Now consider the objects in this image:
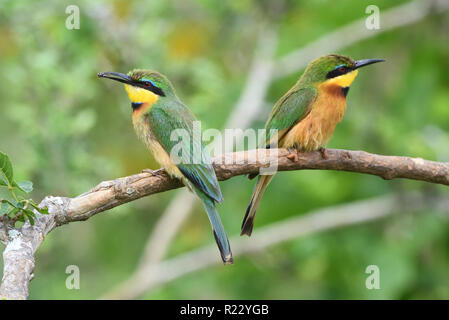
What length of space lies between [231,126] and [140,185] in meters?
2.45

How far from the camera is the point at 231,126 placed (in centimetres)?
494

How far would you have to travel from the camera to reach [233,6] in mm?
5480

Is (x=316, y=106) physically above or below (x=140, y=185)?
above

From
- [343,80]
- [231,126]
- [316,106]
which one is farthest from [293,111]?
[231,126]

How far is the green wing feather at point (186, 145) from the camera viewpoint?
8.75ft

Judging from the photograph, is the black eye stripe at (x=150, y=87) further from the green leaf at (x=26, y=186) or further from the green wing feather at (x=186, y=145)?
the green leaf at (x=26, y=186)

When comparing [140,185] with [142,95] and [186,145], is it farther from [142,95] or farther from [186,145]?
[142,95]

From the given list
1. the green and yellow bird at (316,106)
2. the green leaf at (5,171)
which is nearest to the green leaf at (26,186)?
the green leaf at (5,171)

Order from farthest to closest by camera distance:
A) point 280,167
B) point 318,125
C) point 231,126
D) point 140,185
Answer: point 231,126 < point 318,125 < point 280,167 < point 140,185

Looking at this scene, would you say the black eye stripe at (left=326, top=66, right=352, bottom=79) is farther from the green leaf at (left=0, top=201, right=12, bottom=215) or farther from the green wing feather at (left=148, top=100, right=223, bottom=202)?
the green leaf at (left=0, top=201, right=12, bottom=215)

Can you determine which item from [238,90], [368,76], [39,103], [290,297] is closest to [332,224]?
[290,297]

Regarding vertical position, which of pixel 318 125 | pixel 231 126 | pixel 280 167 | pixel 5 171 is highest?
pixel 231 126
